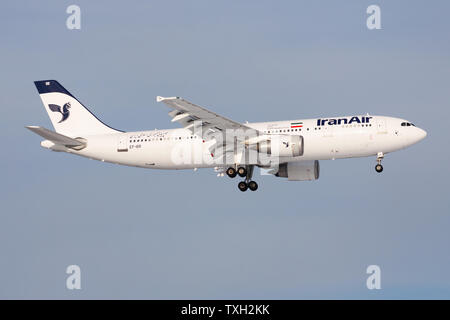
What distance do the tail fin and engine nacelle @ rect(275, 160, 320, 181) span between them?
13.7m

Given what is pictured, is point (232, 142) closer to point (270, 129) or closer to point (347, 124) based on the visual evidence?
point (270, 129)

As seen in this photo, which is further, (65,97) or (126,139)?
(65,97)

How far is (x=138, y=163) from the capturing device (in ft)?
218

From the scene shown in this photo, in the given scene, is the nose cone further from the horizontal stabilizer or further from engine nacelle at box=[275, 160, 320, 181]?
the horizontal stabilizer

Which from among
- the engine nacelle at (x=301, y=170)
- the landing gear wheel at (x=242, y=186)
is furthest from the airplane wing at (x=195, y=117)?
the engine nacelle at (x=301, y=170)

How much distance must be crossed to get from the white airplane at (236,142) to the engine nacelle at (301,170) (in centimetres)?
8

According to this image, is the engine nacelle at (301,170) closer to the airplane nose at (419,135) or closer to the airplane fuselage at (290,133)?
the airplane fuselage at (290,133)

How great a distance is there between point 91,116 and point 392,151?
23.6 m

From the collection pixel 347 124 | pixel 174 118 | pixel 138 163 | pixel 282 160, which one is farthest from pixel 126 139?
pixel 347 124

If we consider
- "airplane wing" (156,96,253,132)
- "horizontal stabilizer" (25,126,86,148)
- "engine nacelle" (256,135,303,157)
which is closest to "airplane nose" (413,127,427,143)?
"engine nacelle" (256,135,303,157)

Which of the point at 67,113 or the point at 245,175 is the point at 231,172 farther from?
the point at 67,113

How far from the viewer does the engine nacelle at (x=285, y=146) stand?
61219 millimetres

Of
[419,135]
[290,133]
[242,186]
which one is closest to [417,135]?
[419,135]

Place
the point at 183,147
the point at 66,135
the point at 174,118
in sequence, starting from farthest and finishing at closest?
1. the point at 66,135
2. the point at 183,147
3. the point at 174,118
